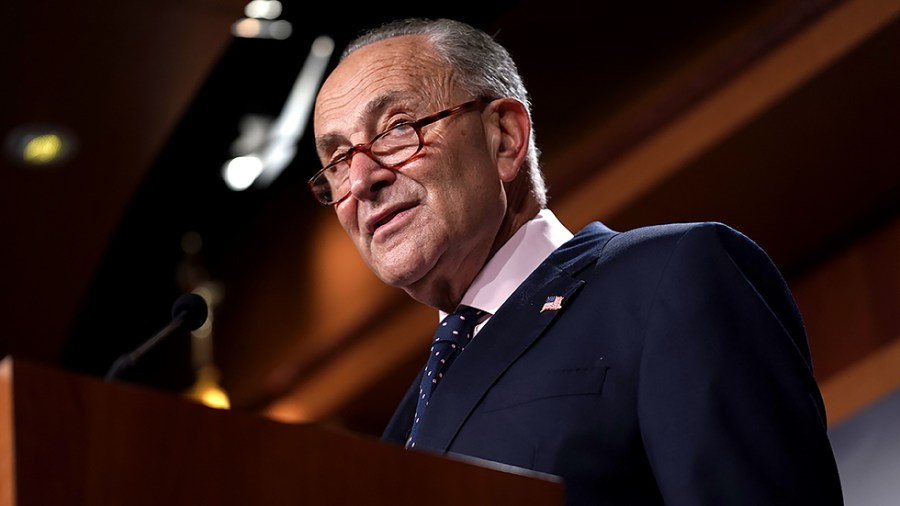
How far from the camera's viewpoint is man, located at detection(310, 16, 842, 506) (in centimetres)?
140

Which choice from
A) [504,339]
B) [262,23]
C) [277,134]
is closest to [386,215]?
[504,339]

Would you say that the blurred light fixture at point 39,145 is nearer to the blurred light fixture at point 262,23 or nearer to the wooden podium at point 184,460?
the blurred light fixture at point 262,23

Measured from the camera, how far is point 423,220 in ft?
5.97

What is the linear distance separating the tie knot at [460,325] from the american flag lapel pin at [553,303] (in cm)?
15

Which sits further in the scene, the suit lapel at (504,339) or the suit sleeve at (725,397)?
the suit lapel at (504,339)

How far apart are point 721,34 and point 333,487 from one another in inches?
115

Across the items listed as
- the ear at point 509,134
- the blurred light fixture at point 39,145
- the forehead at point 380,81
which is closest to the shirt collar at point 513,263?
the ear at point 509,134

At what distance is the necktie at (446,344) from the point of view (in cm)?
173

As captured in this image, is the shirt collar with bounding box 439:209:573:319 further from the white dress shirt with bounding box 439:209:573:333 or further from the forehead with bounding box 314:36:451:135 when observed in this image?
the forehead with bounding box 314:36:451:135

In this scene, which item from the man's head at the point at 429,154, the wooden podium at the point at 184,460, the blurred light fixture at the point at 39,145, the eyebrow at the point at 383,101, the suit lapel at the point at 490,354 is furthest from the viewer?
the blurred light fixture at the point at 39,145

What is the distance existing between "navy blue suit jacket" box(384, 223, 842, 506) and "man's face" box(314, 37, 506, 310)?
195mm

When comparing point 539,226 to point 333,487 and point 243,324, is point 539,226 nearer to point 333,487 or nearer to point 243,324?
point 333,487

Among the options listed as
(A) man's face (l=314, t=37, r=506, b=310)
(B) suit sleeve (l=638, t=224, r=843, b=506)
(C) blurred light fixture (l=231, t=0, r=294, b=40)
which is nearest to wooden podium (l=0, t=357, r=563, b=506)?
(B) suit sleeve (l=638, t=224, r=843, b=506)

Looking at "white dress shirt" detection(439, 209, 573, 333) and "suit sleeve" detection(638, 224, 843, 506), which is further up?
"white dress shirt" detection(439, 209, 573, 333)
